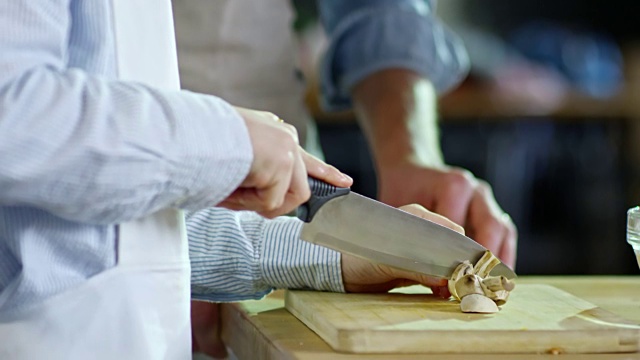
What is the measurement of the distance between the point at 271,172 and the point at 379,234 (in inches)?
6.3

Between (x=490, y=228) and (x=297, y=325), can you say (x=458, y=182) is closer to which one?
(x=490, y=228)

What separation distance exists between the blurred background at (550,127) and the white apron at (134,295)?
81.0 inches

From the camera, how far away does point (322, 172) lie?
0.70m

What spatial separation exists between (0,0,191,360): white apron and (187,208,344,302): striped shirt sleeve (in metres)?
0.16

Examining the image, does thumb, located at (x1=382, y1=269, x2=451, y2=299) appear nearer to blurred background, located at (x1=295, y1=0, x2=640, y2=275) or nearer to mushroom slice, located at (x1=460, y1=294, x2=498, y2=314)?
mushroom slice, located at (x1=460, y1=294, x2=498, y2=314)

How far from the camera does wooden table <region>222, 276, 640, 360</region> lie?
66cm

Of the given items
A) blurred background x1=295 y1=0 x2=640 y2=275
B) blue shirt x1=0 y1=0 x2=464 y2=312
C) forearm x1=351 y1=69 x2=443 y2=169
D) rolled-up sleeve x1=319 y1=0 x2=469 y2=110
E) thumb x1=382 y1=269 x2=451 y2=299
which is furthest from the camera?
blurred background x1=295 y1=0 x2=640 y2=275

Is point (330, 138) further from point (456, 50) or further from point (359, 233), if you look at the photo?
point (359, 233)

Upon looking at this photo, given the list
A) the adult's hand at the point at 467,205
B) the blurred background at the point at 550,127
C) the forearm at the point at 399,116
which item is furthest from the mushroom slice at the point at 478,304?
the blurred background at the point at 550,127

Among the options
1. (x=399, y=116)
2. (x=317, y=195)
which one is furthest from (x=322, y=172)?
(x=399, y=116)

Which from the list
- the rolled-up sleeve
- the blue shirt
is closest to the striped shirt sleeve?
the blue shirt

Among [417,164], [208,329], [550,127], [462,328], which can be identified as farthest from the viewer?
[550,127]

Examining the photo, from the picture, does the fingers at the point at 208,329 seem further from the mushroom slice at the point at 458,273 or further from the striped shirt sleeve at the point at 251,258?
the mushroom slice at the point at 458,273

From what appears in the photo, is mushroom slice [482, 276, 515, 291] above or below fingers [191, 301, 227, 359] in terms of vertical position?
above
